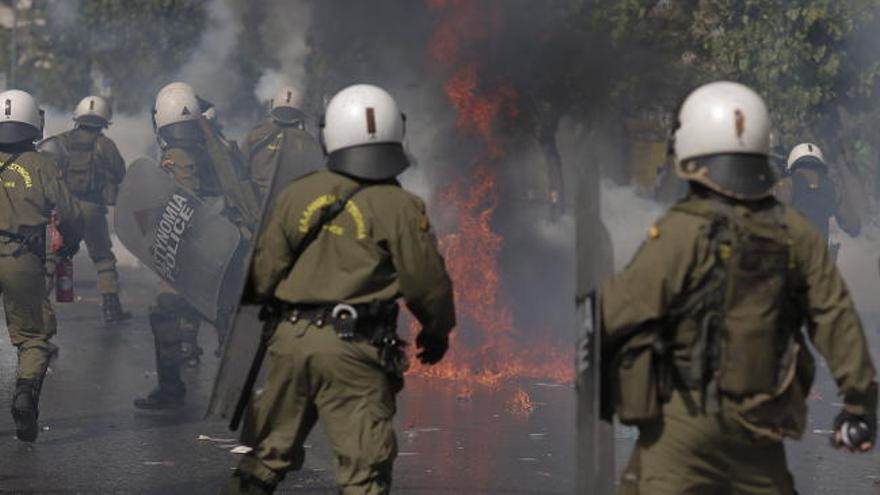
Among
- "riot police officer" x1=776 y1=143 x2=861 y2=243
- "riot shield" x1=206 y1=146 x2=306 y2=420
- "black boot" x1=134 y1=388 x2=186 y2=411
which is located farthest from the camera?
"riot police officer" x1=776 y1=143 x2=861 y2=243

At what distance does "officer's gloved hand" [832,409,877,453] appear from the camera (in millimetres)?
4723


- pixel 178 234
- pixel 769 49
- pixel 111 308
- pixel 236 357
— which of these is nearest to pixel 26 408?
pixel 178 234

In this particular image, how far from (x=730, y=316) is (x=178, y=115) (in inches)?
314

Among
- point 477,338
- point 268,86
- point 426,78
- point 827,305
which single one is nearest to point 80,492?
point 827,305

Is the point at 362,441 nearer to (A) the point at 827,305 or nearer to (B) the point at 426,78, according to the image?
(A) the point at 827,305

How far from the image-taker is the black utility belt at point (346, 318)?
5.63 meters

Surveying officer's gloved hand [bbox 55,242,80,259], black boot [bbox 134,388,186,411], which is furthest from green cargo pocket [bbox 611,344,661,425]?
black boot [bbox 134,388,186,411]

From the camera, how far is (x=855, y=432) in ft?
15.5

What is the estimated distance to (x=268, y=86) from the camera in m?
34.2

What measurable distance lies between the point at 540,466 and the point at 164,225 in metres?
3.34

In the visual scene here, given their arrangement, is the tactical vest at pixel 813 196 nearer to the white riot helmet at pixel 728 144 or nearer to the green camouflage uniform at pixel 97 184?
the green camouflage uniform at pixel 97 184

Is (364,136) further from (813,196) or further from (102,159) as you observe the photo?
(102,159)

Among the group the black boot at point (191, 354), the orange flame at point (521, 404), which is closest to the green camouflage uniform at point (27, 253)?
the orange flame at point (521, 404)

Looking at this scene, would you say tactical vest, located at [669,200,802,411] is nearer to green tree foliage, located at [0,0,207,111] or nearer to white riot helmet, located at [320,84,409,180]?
white riot helmet, located at [320,84,409,180]
